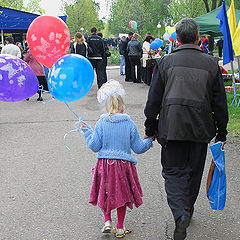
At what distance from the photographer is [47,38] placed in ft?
13.3

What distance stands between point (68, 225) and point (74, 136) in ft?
11.0

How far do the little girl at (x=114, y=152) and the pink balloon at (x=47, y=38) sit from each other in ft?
4.03

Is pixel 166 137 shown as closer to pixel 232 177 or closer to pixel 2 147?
pixel 232 177

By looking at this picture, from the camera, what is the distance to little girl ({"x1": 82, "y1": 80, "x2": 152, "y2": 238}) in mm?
3123

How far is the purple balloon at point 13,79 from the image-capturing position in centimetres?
380

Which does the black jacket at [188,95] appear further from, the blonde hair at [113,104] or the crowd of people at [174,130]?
the blonde hair at [113,104]

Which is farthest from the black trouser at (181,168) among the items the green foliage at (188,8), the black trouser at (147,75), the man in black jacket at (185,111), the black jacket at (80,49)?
the green foliage at (188,8)

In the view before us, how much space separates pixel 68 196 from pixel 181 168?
1657mm

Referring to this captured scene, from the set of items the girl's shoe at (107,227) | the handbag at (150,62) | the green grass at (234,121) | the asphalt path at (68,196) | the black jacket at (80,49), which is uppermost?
the black jacket at (80,49)

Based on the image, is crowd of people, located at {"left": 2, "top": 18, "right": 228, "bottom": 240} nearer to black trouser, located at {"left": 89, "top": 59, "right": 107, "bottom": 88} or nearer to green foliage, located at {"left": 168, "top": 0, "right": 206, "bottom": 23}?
black trouser, located at {"left": 89, "top": 59, "right": 107, "bottom": 88}

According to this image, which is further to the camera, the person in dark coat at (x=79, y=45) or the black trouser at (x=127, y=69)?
the black trouser at (x=127, y=69)

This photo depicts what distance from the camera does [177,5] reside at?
38.4 metres

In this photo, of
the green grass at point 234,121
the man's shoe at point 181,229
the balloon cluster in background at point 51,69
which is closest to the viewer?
the man's shoe at point 181,229

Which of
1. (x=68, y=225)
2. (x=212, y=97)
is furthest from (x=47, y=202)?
(x=212, y=97)
